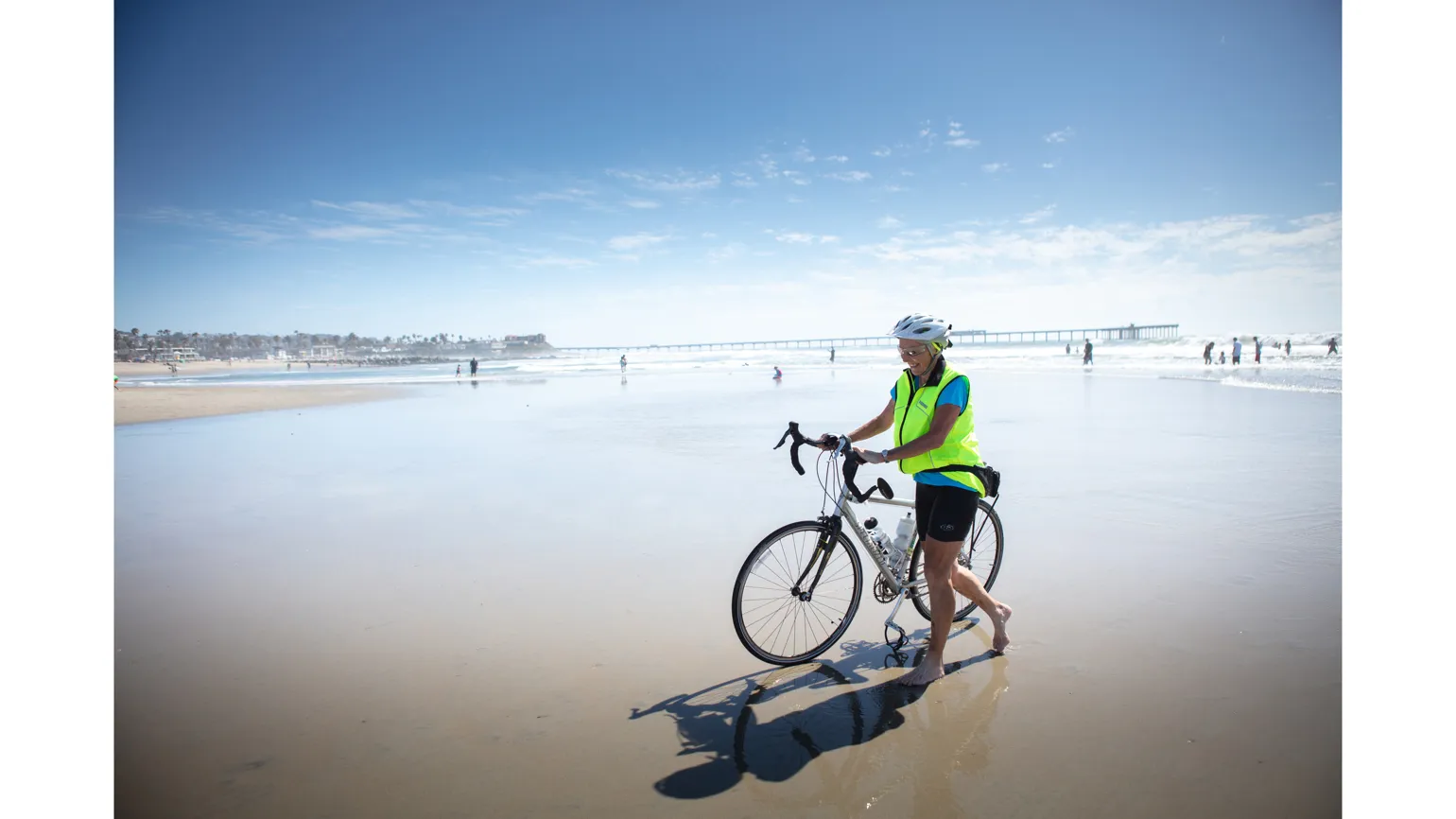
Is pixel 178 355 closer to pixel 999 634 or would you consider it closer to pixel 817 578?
pixel 817 578

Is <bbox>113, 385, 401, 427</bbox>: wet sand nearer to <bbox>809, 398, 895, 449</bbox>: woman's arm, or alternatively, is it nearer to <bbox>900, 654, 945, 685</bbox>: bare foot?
<bbox>809, 398, 895, 449</bbox>: woman's arm

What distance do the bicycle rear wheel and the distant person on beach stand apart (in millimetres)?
811

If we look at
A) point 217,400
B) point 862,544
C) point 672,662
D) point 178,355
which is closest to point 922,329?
point 862,544

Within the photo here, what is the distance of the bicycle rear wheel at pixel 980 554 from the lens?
15.7 feet

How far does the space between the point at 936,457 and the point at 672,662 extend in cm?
187

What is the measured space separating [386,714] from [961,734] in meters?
2.75

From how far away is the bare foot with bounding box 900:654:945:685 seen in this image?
12.6 feet

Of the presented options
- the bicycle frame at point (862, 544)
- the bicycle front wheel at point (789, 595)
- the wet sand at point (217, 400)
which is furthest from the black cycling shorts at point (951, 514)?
the wet sand at point (217, 400)

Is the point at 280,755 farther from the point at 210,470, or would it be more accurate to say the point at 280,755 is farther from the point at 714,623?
the point at 210,470

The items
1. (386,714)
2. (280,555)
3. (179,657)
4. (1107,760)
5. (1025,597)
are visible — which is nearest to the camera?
(1107,760)

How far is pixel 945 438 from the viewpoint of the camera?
3750 millimetres

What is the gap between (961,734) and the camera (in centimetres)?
330
